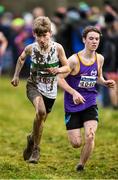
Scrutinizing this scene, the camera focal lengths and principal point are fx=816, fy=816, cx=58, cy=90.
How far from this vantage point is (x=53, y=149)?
1464 cm

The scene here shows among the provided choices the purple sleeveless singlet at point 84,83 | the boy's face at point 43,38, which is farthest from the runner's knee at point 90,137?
Answer: the boy's face at point 43,38

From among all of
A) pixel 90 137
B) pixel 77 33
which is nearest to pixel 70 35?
pixel 77 33

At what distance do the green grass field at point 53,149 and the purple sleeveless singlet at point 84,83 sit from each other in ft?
3.17

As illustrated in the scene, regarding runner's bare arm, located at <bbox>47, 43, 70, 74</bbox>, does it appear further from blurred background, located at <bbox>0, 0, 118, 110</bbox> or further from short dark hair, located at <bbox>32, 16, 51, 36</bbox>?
blurred background, located at <bbox>0, 0, 118, 110</bbox>

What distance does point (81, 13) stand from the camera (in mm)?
22766

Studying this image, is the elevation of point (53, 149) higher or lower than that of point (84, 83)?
lower

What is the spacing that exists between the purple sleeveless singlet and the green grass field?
0.97 metres

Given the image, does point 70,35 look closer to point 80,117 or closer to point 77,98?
point 80,117

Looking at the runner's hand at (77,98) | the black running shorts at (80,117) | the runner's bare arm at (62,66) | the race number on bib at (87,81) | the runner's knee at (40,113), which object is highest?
the runner's bare arm at (62,66)

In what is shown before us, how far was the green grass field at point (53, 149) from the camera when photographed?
38.6 feet

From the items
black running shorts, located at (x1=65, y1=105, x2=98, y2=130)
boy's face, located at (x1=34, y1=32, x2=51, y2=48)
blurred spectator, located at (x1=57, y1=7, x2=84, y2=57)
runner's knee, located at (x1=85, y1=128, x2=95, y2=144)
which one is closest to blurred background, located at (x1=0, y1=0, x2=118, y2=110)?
blurred spectator, located at (x1=57, y1=7, x2=84, y2=57)

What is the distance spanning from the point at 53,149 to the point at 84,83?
2917 mm

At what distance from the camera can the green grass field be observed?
11773 millimetres

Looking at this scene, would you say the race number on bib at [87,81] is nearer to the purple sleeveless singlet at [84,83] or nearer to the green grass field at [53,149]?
the purple sleeveless singlet at [84,83]
